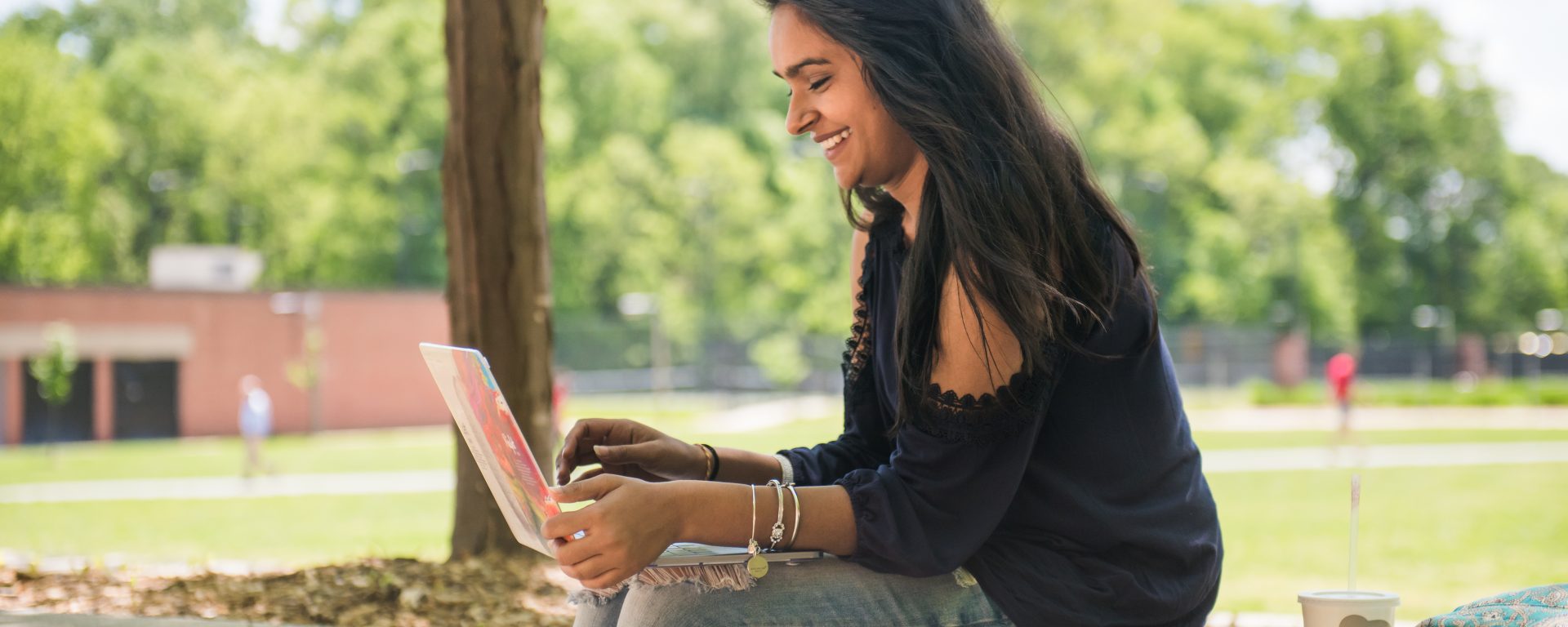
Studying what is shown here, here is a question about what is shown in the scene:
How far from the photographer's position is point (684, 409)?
45562 mm

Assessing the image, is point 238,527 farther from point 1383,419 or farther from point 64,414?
point 1383,419

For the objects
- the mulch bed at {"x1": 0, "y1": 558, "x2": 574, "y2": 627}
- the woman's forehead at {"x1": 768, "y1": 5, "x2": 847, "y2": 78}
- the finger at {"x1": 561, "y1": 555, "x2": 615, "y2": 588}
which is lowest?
the mulch bed at {"x1": 0, "y1": 558, "x2": 574, "y2": 627}

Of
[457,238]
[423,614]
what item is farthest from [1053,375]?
[457,238]

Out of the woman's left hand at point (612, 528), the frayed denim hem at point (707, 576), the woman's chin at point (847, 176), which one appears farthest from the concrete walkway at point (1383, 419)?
the woman's left hand at point (612, 528)

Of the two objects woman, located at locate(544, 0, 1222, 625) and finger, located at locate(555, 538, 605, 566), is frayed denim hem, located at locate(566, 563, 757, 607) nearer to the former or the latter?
woman, located at locate(544, 0, 1222, 625)

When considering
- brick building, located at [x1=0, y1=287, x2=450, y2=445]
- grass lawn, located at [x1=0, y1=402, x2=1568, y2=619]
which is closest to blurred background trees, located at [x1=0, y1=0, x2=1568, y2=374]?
brick building, located at [x1=0, y1=287, x2=450, y2=445]

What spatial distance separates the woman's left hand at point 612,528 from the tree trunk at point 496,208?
3.31 meters

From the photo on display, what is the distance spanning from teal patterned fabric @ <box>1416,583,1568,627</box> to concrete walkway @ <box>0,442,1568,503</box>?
55.2ft

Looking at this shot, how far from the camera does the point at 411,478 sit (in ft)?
68.2

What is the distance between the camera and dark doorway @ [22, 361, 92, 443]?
1447 inches

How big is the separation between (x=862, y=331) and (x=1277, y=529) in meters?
12.1

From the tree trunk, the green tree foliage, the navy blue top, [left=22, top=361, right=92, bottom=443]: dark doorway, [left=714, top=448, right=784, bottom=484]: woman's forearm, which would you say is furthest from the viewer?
[left=22, top=361, right=92, bottom=443]: dark doorway

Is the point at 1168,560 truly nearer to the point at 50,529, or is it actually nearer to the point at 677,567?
the point at 677,567

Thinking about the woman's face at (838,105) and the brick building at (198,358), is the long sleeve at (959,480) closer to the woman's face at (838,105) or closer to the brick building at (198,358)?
the woman's face at (838,105)
